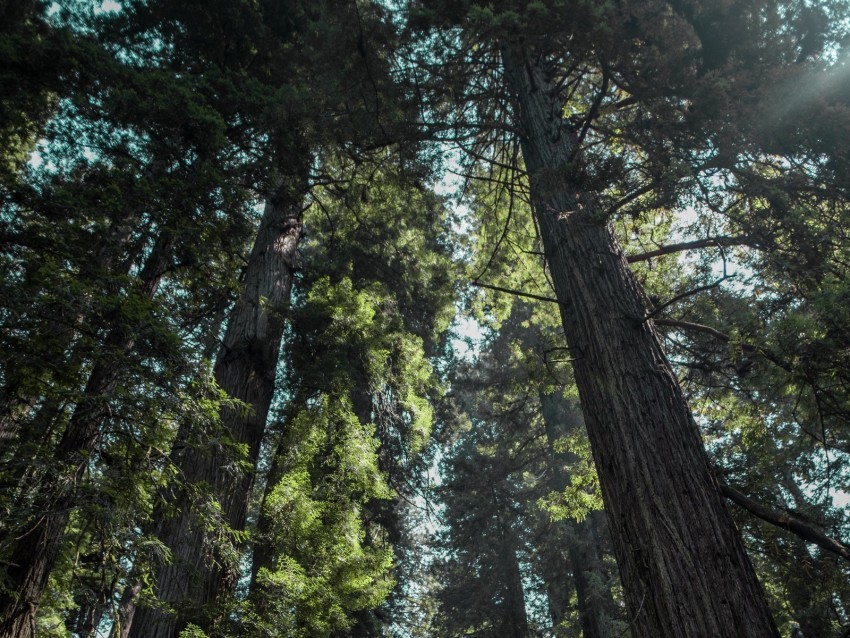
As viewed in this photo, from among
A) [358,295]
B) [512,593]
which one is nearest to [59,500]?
[358,295]

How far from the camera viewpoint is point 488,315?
1026 centimetres

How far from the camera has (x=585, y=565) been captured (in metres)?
13.5

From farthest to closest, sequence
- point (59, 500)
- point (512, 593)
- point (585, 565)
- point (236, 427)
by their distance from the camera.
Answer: point (512, 593), point (585, 565), point (236, 427), point (59, 500)

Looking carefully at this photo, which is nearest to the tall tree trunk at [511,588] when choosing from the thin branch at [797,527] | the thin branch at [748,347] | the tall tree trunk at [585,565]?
the tall tree trunk at [585,565]

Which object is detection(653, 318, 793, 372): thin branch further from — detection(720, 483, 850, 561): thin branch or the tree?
detection(720, 483, 850, 561): thin branch

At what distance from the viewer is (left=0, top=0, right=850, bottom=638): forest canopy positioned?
384 centimetres

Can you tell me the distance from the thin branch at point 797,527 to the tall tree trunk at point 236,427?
3.82 meters

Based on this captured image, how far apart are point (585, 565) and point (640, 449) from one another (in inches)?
446

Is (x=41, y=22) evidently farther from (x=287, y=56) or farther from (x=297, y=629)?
(x=297, y=629)

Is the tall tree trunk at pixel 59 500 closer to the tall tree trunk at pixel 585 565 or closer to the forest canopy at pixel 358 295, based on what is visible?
the forest canopy at pixel 358 295

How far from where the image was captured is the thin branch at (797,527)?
10.3ft

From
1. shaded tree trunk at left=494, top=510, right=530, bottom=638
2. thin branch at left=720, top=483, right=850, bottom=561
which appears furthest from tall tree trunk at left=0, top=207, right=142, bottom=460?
shaded tree trunk at left=494, top=510, right=530, bottom=638

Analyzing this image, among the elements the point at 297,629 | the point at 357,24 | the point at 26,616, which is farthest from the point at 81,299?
the point at 357,24

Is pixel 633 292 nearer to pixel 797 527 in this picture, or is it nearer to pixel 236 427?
pixel 797 527
